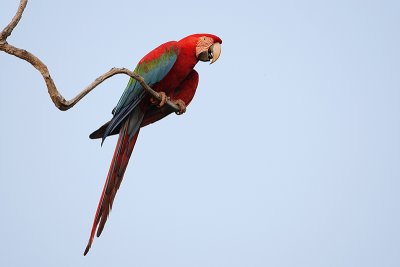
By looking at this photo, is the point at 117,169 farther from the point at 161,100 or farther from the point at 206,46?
the point at 206,46

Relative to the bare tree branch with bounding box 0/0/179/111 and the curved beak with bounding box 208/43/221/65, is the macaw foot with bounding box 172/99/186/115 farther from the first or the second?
the bare tree branch with bounding box 0/0/179/111

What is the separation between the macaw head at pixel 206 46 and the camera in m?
4.63

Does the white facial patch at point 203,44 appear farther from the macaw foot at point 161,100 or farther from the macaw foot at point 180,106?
the macaw foot at point 161,100

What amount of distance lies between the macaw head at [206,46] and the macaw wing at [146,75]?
0.16 meters

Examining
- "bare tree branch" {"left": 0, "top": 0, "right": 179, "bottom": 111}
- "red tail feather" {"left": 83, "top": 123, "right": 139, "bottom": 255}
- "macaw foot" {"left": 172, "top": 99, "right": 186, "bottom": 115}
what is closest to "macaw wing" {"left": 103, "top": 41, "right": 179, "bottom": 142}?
"red tail feather" {"left": 83, "top": 123, "right": 139, "bottom": 255}

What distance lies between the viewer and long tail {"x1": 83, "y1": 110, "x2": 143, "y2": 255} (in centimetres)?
392

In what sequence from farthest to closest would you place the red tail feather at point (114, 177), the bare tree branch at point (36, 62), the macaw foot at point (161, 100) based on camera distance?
the macaw foot at point (161, 100) < the red tail feather at point (114, 177) < the bare tree branch at point (36, 62)

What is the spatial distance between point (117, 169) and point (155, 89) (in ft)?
2.54

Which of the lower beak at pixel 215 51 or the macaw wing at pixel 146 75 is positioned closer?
the macaw wing at pixel 146 75

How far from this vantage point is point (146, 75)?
4512mm

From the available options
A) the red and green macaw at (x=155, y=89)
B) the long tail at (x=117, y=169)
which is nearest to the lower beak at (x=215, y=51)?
the red and green macaw at (x=155, y=89)

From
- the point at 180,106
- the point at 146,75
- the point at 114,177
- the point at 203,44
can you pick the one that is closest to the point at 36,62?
the point at 114,177

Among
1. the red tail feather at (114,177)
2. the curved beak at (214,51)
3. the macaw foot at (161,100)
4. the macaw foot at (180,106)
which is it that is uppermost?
the curved beak at (214,51)

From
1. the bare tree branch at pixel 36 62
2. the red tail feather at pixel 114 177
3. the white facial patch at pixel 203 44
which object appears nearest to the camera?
the bare tree branch at pixel 36 62
